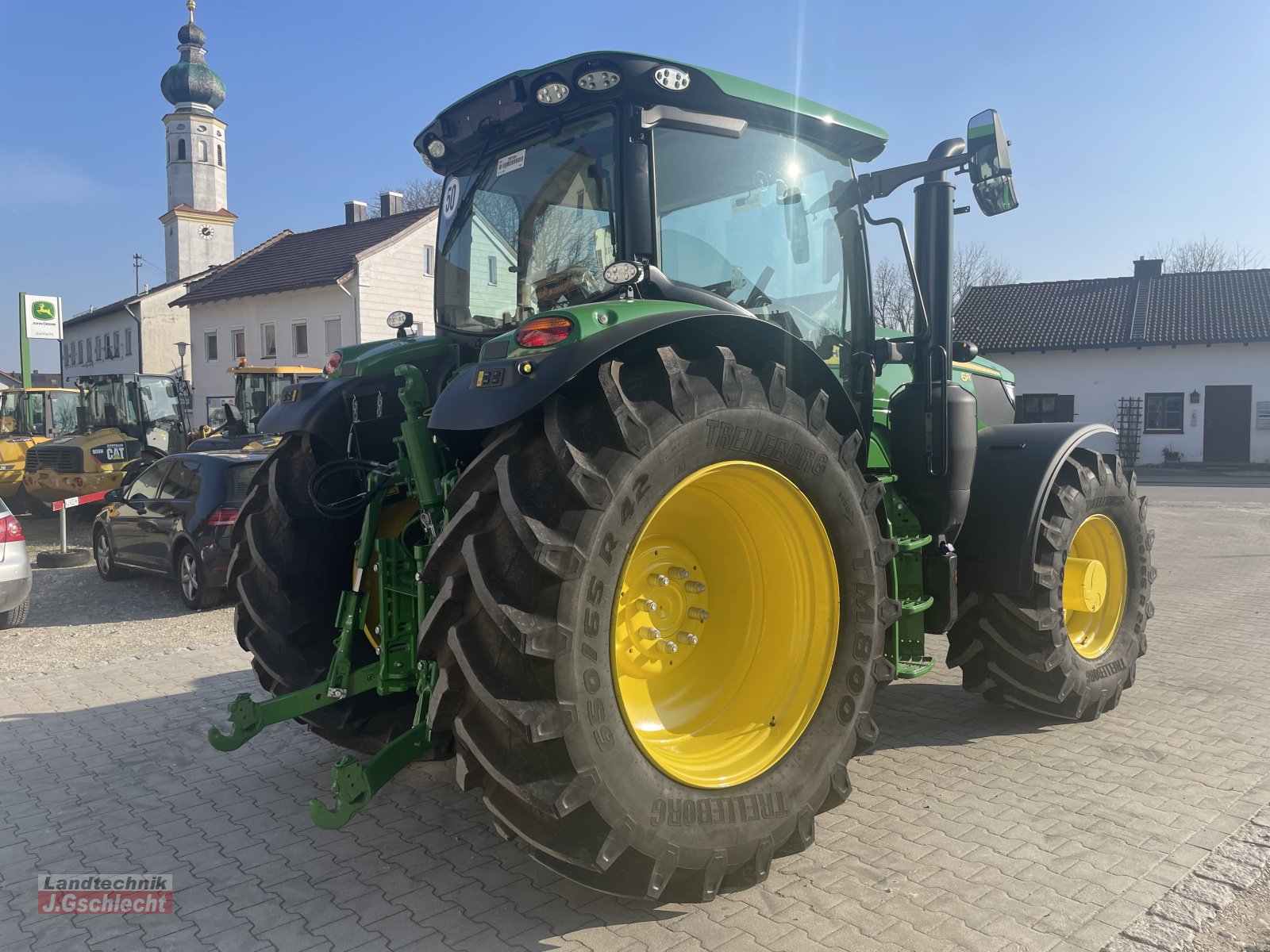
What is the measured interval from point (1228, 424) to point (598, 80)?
A: 3388 cm

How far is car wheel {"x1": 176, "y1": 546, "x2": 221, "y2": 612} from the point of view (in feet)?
28.6

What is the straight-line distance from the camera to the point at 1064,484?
4707mm

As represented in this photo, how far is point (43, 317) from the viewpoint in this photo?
23719mm

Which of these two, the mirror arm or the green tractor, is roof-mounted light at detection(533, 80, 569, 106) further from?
the mirror arm

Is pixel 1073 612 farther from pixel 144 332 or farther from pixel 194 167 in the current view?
pixel 194 167

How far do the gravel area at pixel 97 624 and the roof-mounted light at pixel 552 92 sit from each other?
563cm

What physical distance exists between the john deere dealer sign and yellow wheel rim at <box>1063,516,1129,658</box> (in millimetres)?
25560

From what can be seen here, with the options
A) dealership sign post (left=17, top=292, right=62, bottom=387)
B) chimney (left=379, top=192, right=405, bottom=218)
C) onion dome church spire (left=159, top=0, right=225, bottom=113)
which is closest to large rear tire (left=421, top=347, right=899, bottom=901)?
dealership sign post (left=17, top=292, right=62, bottom=387)

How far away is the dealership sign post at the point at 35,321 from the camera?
75.8 ft

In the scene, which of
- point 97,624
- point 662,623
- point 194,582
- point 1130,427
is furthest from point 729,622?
point 1130,427

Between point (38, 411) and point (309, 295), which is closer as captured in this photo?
point (38, 411)

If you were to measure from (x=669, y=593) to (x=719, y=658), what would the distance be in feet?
1.22

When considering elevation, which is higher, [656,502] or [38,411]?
[38,411]

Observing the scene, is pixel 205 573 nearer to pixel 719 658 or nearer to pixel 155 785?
pixel 155 785
